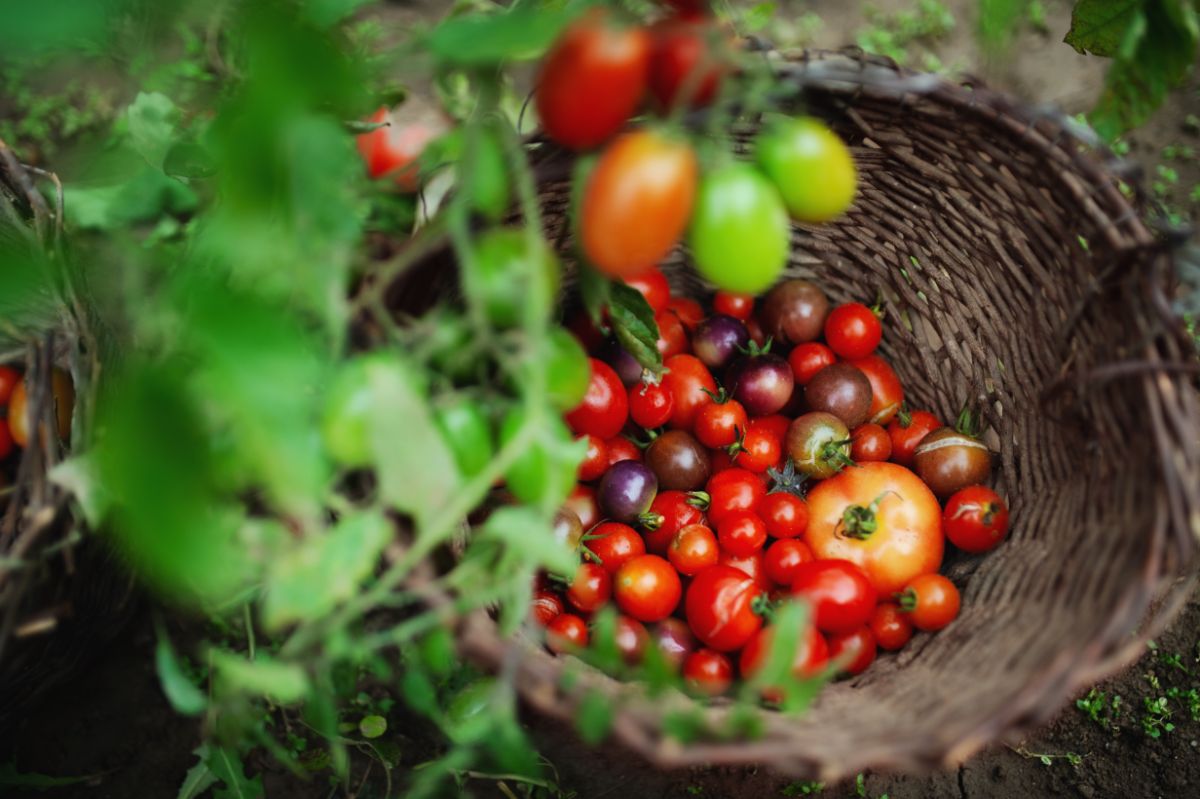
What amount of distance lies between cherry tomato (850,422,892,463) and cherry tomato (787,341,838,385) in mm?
130

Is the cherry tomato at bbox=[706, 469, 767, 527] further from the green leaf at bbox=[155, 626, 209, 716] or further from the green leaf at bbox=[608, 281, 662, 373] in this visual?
the green leaf at bbox=[155, 626, 209, 716]

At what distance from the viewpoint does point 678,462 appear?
1.46 m

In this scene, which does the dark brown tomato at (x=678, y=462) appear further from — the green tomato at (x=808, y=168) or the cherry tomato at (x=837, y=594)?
the green tomato at (x=808, y=168)

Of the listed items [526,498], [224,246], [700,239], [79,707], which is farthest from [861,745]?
[79,707]

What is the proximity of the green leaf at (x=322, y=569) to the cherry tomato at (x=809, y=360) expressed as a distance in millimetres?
927

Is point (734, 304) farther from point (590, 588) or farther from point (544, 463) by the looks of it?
point (544, 463)

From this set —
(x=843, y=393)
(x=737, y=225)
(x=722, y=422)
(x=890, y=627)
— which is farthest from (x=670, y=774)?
(x=737, y=225)

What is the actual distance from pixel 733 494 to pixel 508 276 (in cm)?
65

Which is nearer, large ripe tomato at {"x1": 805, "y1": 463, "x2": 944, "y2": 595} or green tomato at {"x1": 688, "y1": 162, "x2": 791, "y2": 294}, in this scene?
green tomato at {"x1": 688, "y1": 162, "x2": 791, "y2": 294}

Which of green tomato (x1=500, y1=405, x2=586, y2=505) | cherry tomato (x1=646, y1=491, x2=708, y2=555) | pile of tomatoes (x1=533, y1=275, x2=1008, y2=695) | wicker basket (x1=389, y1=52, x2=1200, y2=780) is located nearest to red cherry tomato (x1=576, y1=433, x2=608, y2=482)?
pile of tomatoes (x1=533, y1=275, x2=1008, y2=695)

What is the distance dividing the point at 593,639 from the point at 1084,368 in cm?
79

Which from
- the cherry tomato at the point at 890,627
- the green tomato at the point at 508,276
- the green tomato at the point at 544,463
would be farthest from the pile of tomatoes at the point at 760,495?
the green tomato at the point at 508,276

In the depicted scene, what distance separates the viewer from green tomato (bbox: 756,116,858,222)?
95cm

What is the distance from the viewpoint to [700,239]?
3.08 feet
